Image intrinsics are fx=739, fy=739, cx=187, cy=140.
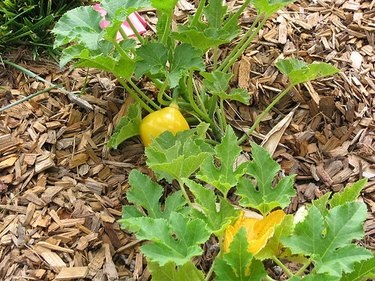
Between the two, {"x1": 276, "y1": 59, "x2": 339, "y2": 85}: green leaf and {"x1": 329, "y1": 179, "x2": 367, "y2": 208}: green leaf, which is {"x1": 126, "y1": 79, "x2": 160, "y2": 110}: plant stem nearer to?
{"x1": 276, "y1": 59, "x2": 339, "y2": 85}: green leaf

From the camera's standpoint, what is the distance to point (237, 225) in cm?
215

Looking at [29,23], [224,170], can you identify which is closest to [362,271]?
[224,170]

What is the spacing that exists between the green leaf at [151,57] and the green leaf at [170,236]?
22.6 inches

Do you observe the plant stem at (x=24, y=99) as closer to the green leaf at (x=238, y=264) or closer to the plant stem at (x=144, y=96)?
the plant stem at (x=144, y=96)

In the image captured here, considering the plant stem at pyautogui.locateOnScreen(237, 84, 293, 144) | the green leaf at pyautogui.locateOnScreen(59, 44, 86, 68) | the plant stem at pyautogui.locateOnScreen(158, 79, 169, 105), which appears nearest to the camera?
the green leaf at pyautogui.locateOnScreen(59, 44, 86, 68)

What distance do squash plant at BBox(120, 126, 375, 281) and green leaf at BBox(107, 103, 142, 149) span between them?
0.16 meters

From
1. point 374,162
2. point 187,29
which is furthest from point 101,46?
point 374,162

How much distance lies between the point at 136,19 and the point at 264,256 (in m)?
1.19

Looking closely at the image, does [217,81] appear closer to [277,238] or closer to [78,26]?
[78,26]

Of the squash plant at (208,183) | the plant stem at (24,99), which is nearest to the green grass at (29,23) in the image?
the plant stem at (24,99)

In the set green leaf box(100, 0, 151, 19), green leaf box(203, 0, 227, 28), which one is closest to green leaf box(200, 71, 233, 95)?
green leaf box(203, 0, 227, 28)

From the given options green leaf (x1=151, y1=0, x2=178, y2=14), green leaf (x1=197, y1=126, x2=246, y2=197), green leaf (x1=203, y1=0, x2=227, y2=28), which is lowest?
green leaf (x1=197, y1=126, x2=246, y2=197)

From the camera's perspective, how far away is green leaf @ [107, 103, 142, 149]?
7.96 ft

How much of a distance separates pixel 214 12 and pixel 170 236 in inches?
38.2
